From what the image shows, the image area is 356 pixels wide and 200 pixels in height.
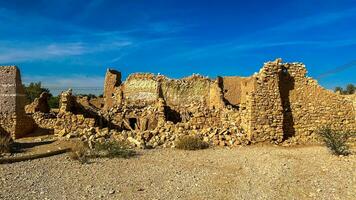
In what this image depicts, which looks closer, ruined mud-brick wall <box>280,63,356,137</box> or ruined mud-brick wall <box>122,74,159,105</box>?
ruined mud-brick wall <box>280,63,356,137</box>

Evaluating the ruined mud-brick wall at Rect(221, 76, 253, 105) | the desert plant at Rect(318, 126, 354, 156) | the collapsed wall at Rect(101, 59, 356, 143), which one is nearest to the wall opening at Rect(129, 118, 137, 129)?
the collapsed wall at Rect(101, 59, 356, 143)

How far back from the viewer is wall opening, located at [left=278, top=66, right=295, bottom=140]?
725 inches

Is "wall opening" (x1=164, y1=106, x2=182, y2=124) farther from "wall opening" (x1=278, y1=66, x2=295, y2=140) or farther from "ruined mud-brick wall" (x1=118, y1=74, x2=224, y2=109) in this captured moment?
"wall opening" (x1=278, y1=66, x2=295, y2=140)

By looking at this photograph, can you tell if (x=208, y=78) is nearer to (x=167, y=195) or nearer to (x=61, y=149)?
(x=61, y=149)

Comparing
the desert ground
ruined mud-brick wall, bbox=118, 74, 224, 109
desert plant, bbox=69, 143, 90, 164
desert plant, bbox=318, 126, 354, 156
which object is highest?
ruined mud-brick wall, bbox=118, 74, 224, 109

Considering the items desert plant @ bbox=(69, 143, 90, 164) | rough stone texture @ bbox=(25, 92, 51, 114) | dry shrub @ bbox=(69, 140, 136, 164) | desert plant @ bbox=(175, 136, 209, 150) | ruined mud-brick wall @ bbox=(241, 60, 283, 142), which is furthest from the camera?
rough stone texture @ bbox=(25, 92, 51, 114)

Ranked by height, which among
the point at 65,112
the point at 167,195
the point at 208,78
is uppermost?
the point at 208,78

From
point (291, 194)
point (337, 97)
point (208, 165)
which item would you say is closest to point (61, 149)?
point (208, 165)

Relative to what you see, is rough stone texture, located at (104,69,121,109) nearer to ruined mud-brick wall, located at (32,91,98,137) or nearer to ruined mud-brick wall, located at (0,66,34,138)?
ruined mud-brick wall, located at (32,91,98,137)

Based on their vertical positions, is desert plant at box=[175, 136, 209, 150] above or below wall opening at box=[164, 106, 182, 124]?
below

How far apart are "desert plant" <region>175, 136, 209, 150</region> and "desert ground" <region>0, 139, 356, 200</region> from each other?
1266 millimetres

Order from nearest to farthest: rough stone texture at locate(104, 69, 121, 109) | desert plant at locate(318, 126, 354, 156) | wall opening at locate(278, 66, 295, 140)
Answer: desert plant at locate(318, 126, 354, 156) → wall opening at locate(278, 66, 295, 140) → rough stone texture at locate(104, 69, 121, 109)

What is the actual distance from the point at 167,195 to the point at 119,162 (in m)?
4.31

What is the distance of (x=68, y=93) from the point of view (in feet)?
84.4
